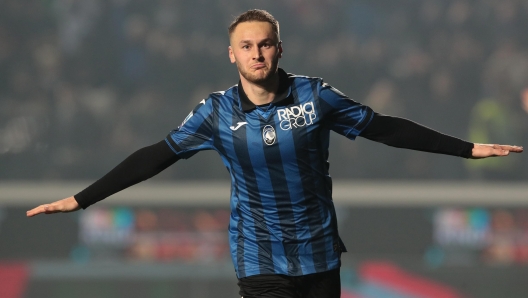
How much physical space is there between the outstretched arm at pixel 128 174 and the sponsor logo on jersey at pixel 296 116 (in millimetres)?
540

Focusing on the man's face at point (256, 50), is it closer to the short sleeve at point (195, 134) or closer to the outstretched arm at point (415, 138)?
the short sleeve at point (195, 134)

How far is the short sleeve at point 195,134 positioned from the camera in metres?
3.79

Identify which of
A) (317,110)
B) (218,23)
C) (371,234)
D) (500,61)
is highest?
(218,23)

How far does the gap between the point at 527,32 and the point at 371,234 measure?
10.0 ft

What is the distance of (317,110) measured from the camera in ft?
12.0

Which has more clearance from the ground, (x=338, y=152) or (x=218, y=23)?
(x=218, y=23)

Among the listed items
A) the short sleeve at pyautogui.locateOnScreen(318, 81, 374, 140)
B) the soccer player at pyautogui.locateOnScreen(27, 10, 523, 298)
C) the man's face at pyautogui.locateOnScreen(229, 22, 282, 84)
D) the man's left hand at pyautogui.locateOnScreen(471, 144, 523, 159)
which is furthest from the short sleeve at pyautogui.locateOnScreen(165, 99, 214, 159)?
the man's left hand at pyautogui.locateOnScreen(471, 144, 523, 159)

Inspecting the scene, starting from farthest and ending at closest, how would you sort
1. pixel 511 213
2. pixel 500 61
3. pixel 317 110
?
pixel 500 61 → pixel 511 213 → pixel 317 110

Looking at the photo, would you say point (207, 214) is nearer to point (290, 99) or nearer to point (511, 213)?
point (511, 213)

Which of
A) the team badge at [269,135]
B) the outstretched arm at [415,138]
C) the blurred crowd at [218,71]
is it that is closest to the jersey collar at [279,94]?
the team badge at [269,135]

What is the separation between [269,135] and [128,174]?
0.68 metres

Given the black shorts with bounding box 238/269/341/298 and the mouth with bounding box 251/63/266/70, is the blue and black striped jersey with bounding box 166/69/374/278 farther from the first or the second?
the mouth with bounding box 251/63/266/70

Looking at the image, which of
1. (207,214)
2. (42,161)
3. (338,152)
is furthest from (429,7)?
(42,161)

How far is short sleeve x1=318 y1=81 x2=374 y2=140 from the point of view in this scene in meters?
3.69
